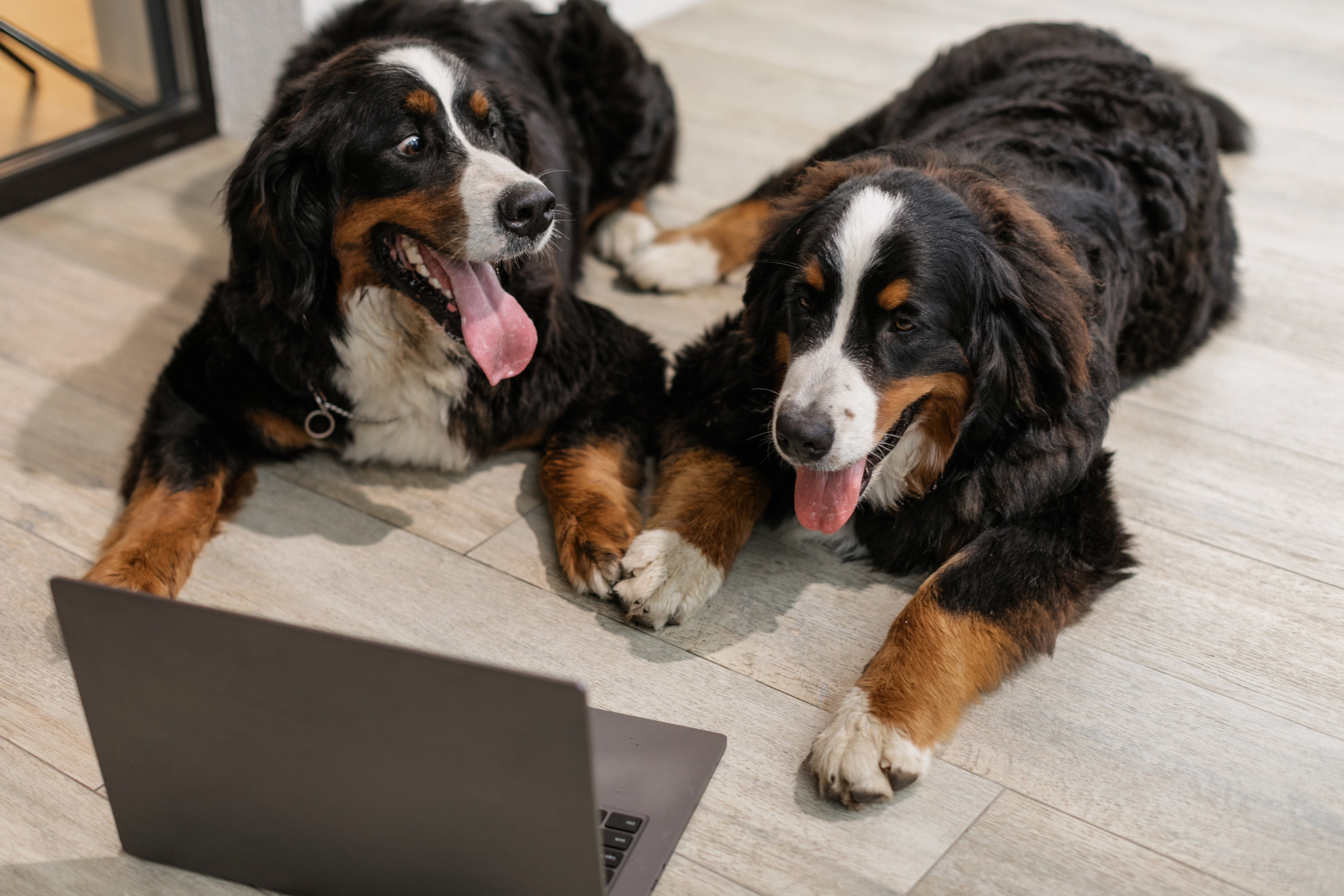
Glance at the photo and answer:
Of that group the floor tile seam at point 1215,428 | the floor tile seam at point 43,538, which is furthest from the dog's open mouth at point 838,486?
the floor tile seam at point 43,538

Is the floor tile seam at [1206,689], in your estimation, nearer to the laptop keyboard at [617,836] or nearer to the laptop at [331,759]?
the laptop keyboard at [617,836]

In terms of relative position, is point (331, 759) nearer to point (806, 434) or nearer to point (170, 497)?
point (806, 434)

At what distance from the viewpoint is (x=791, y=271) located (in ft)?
6.89

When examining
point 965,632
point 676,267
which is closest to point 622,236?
point 676,267

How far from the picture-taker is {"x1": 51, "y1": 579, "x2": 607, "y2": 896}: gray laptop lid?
1415 millimetres

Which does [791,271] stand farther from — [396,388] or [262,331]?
[262,331]

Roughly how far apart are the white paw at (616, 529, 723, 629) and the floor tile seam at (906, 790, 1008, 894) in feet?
1.89

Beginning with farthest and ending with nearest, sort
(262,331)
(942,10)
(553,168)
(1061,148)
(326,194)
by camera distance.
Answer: (942,10), (553,168), (1061,148), (262,331), (326,194)

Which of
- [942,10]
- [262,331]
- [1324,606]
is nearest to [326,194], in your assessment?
[262,331]

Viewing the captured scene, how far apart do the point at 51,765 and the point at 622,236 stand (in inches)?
83.1

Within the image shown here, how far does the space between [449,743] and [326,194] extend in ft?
3.77

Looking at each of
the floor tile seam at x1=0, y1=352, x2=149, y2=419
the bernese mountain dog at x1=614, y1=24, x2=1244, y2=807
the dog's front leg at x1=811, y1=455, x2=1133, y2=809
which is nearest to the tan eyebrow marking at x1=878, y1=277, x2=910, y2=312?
Result: the bernese mountain dog at x1=614, y1=24, x2=1244, y2=807

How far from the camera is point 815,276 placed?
1992mm

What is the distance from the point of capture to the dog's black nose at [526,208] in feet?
7.11
